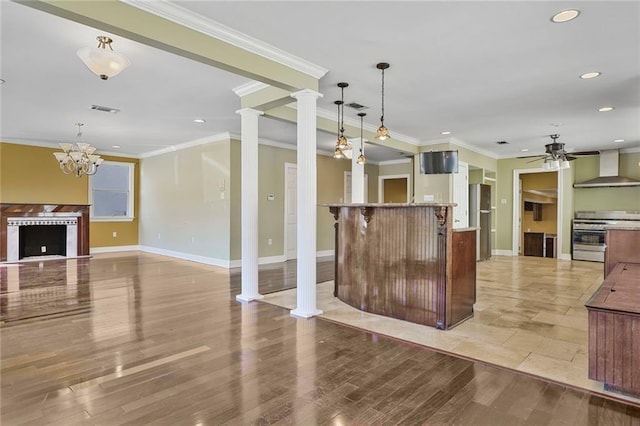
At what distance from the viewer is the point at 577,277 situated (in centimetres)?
611

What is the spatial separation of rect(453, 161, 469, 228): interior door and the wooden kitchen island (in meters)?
3.94

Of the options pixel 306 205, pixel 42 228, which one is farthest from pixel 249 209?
pixel 42 228

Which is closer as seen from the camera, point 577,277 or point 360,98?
point 360,98

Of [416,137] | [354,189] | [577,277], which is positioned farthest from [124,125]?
[577,277]

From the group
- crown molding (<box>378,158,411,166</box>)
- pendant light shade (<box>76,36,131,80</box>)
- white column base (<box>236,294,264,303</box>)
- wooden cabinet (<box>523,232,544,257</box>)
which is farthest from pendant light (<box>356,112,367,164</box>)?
wooden cabinet (<box>523,232,544,257</box>)

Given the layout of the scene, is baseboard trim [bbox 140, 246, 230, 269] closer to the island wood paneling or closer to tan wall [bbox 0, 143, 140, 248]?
tan wall [bbox 0, 143, 140, 248]

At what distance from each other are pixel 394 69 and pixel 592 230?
7020 mm

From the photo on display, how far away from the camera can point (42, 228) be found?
26.4ft

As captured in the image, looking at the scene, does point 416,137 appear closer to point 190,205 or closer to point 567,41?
Result: point 567,41

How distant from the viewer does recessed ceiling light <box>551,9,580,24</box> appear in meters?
2.72

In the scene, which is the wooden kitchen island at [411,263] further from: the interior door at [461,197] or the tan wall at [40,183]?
the tan wall at [40,183]

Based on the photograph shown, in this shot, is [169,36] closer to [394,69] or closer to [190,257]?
A: [394,69]

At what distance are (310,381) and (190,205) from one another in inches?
257

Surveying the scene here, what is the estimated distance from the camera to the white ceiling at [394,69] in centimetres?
279
